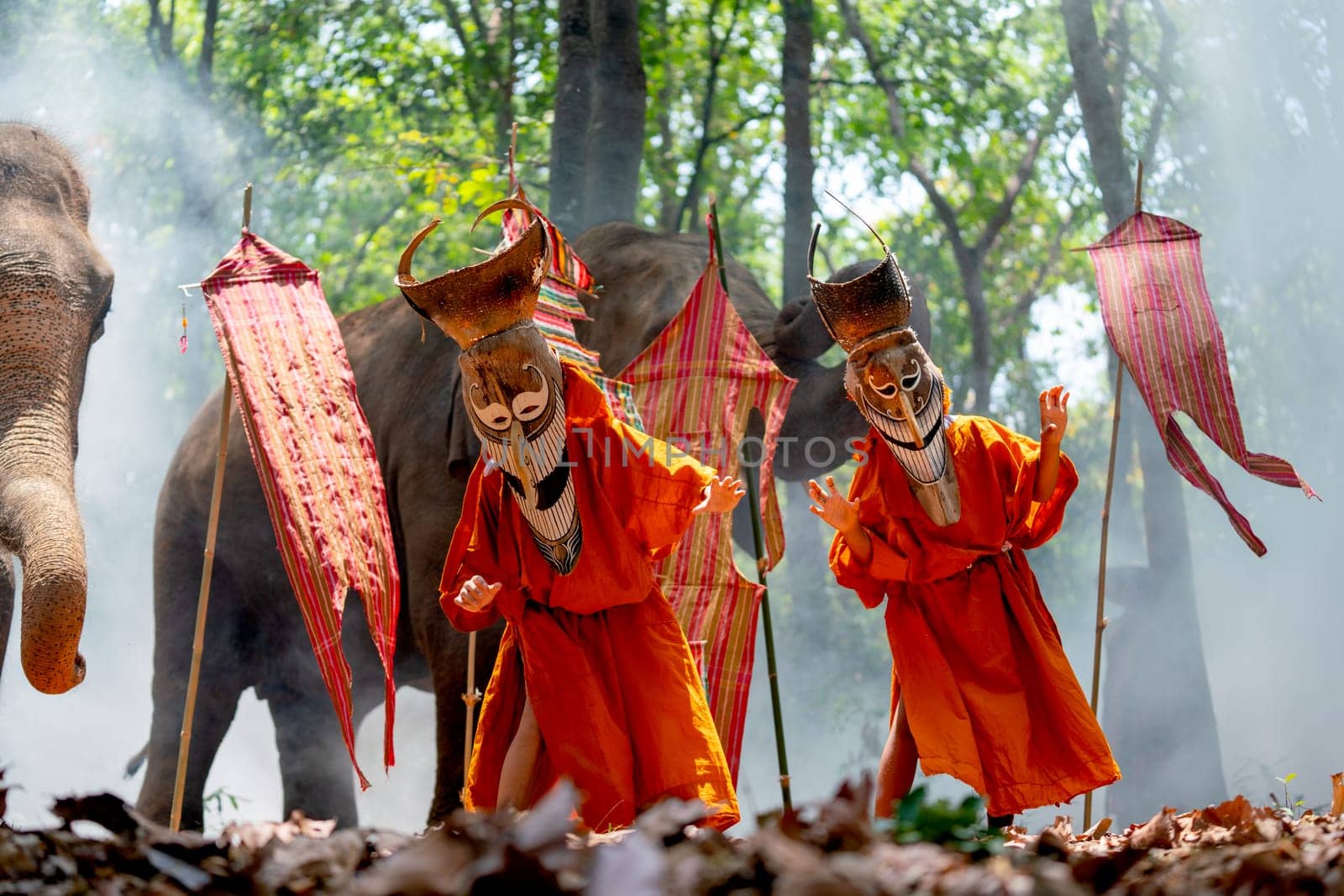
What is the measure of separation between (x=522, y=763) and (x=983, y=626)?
137 centimetres

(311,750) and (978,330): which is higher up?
(978,330)

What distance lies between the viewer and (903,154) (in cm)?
1239

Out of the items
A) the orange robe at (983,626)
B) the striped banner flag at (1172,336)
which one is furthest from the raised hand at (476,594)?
the striped banner flag at (1172,336)

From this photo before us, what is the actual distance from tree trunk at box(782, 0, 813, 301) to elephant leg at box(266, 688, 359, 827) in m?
4.24

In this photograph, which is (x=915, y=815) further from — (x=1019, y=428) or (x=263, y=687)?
(x=1019, y=428)

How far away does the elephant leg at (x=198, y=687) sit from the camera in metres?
6.68

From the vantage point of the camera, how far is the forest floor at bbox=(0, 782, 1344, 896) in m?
1.79

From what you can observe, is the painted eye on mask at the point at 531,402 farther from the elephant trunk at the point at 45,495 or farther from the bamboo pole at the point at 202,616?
the elephant trunk at the point at 45,495

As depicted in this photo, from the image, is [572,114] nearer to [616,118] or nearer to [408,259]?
[616,118]

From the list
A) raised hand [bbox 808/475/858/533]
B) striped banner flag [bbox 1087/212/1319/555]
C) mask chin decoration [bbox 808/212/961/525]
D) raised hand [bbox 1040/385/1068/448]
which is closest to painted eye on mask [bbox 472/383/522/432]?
raised hand [bbox 808/475/858/533]

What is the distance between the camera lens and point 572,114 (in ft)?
27.5

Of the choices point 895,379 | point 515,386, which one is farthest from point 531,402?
point 895,379

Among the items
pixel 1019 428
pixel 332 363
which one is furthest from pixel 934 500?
pixel 1019 428

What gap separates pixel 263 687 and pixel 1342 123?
793cm
